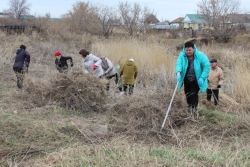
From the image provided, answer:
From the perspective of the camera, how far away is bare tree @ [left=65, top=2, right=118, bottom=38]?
24.8 metres

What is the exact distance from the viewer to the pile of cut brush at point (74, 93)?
605 centimetres

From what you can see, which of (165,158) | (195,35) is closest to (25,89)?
(165,158)

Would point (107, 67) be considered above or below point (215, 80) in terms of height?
above

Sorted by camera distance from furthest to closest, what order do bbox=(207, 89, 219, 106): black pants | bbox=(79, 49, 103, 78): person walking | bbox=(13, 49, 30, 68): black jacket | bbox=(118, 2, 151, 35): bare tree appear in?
bbox=(118, 2, 151, 35): bare tree → bbox=(13, 49, 30, 68): black jacket → bbox=(79, 49, 103, 78): person walking → bbox=(207, 89, 219, 106): black pants

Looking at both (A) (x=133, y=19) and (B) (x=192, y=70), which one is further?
(A) (x=133, y=19)

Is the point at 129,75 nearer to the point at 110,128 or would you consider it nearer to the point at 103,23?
the point at 110,128

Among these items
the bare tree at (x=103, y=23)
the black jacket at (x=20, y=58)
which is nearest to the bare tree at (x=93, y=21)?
the bare tree at (x=103, y=23)

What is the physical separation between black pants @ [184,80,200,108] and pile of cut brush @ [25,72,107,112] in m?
1.85

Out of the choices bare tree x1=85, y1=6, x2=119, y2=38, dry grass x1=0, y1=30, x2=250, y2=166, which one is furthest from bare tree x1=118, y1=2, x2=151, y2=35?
dry grass x1=0, y1=30, x2=250, y2=166

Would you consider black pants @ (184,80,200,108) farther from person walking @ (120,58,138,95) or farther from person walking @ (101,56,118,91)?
person walking @ (101,56,118,91)

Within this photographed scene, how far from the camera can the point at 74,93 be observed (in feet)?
20.2

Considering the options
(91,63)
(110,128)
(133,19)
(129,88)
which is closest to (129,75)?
(129,88)

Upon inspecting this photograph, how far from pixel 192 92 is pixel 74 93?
2500mm

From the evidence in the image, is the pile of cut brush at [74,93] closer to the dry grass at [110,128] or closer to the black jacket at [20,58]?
the dry grass at [110,128]
